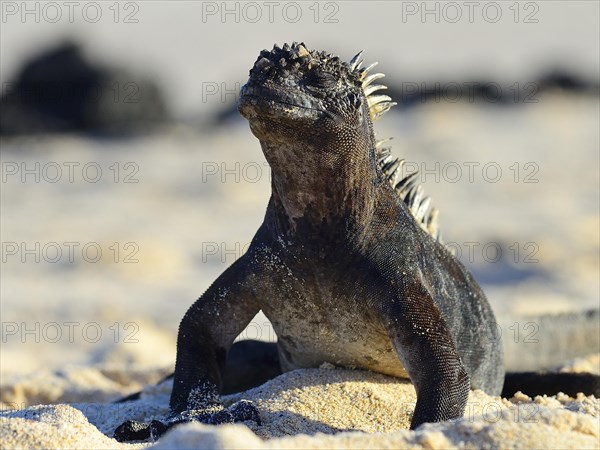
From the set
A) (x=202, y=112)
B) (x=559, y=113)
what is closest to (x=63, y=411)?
(x=559, y=113)

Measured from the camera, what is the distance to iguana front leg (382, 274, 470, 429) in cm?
444

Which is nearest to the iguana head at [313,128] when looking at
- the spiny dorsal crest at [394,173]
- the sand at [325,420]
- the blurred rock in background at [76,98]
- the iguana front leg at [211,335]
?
the spiny dorsal crest at [394,173]

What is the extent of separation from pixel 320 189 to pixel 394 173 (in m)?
0.93

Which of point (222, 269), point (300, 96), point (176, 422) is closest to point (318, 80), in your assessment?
point (300, 96)

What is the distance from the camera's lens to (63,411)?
3938 millimetres

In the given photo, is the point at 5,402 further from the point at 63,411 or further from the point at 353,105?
the point at 353,105

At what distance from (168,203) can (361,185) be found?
451 inches

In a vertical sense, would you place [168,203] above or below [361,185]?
below

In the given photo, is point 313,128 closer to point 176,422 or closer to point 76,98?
point 176,422

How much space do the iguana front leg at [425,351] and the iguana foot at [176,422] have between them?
0.70m

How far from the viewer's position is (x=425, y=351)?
450 cm

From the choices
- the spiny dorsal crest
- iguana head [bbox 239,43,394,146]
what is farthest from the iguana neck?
the spiny dorsal crest

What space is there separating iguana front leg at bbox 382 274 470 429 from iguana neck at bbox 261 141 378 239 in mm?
401

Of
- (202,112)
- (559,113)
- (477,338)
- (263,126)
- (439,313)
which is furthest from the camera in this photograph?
(202,112)
